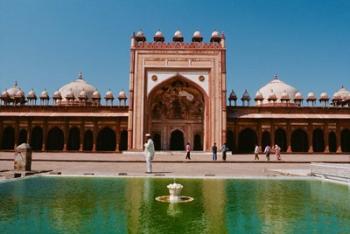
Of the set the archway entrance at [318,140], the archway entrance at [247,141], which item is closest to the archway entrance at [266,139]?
the archway entrance at [247,141]

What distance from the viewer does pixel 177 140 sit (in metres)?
34.1

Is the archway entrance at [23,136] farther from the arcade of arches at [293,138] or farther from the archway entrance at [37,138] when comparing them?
the arcade of arches at [293,138]

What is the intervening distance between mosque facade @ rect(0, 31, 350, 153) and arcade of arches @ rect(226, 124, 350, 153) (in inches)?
3.6

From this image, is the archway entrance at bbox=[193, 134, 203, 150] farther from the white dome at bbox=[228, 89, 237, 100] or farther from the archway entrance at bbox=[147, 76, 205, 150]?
the white dome at bbox=[228, 89, 237, 100]

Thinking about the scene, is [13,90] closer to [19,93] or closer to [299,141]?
[19,93]

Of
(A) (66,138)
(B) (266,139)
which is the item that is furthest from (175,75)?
(A) (66,138)

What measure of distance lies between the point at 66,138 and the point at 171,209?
94.2ft

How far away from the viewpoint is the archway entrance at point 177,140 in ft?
111

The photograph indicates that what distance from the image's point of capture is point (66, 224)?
5.16 meters

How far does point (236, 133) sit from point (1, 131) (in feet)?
74.8

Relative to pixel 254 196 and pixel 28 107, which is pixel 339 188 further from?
pixel 28 107

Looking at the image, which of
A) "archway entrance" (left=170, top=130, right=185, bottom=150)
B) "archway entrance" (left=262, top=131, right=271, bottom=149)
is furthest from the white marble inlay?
"archway entrance" (left=262, top=131, right=271, bottom=149)

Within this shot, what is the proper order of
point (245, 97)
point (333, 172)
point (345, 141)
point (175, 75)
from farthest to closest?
1. point (245, 97)
2. point (345, 141)
3. point (175, 75)
4. point (333, 172)

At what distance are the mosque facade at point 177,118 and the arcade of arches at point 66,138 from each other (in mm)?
92
